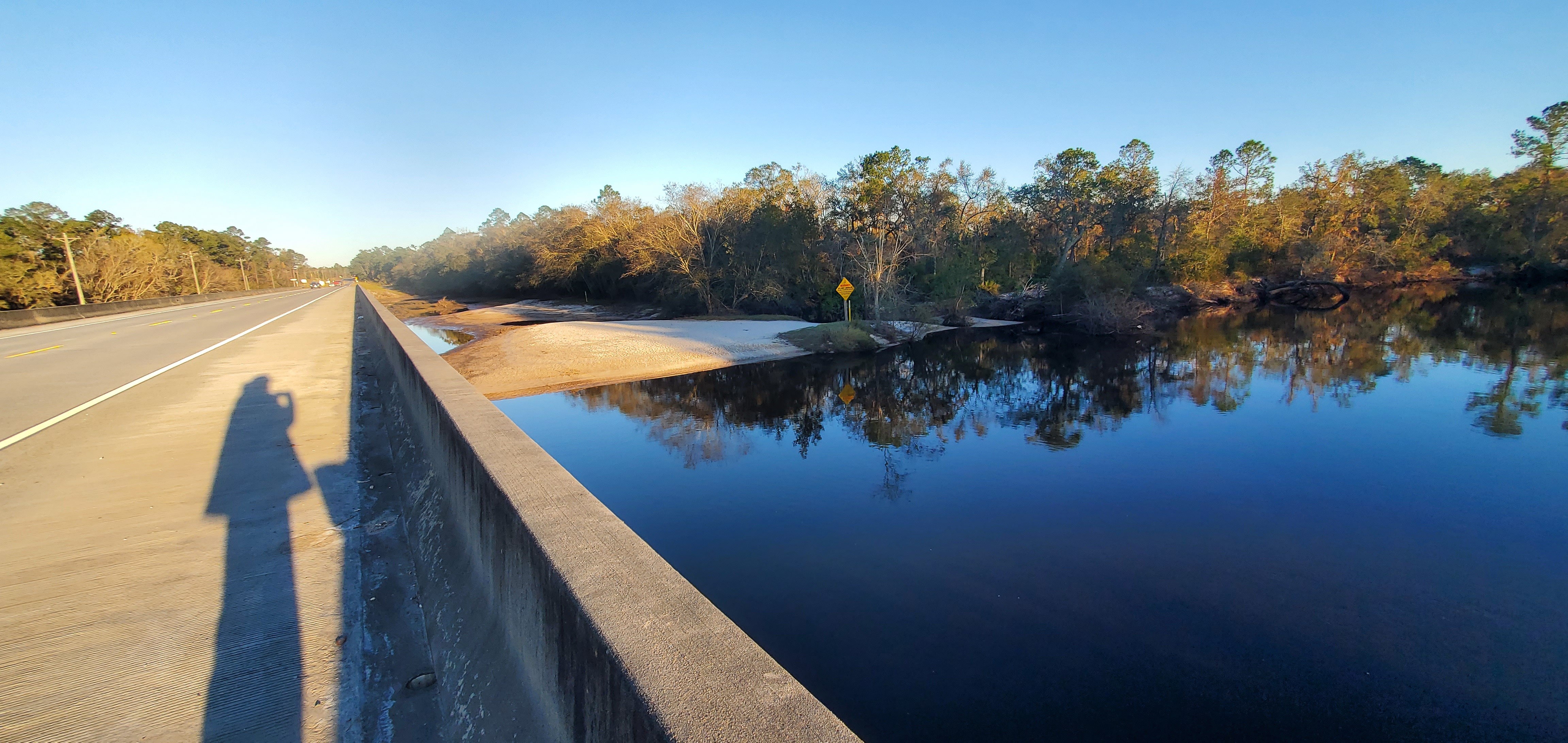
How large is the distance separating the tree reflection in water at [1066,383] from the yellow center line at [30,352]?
1249 centimetres

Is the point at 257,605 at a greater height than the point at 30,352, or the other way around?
the point at 30,352

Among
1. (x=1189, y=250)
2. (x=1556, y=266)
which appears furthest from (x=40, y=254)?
(x=1556, y=266)

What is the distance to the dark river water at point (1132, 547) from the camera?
507 cm

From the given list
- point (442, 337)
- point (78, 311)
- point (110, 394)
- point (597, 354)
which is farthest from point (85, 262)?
point (110, 394)

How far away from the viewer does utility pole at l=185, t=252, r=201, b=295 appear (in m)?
57.0

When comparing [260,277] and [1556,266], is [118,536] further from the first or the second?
[260,277]

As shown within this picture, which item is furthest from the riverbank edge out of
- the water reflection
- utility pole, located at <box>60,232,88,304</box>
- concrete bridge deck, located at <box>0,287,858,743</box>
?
utility pole, located at <box>60,232,88,304</box>

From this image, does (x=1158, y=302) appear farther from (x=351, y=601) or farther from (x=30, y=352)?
(x=30, y=352)

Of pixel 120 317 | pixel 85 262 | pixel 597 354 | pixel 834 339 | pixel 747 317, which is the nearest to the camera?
pixel 597 354

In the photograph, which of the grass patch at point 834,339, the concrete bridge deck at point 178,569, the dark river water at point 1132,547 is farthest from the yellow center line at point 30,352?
the grass patch at point 834,339

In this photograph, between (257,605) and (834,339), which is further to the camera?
(834,339)

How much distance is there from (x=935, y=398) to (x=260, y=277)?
120278 mm

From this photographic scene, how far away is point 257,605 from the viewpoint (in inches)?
162

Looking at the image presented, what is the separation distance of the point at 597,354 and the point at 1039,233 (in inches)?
1625
